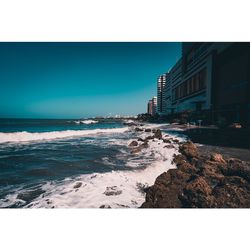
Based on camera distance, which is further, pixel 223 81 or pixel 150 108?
pixel 150 108

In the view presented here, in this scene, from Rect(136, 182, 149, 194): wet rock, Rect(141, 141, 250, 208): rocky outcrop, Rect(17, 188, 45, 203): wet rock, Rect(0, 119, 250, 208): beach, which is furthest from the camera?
Rect(136, 182, 149, 194): wet rock

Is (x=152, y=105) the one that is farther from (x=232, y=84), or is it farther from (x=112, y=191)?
(x=112, y=191)

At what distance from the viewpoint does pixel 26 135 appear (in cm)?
1320

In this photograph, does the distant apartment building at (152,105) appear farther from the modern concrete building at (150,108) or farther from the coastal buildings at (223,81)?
the coastal buildings at (223,81)

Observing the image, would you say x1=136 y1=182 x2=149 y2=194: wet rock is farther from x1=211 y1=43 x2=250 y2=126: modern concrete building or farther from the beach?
x1=211 y1=43 x2=250 y2=126: modern concrete building

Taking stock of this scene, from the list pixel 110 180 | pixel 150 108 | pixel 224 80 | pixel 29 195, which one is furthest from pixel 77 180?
pixel 150 108

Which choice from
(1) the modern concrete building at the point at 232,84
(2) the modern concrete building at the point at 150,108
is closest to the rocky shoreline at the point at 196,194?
(1) the modern concrete building at the point at 232,84

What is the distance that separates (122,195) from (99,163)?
254 cm

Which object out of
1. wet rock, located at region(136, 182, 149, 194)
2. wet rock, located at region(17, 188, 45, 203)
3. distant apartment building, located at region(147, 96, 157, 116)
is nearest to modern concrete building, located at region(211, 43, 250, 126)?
wet rock, located at region(136, 182, 149, 194)

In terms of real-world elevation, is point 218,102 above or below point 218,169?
above
